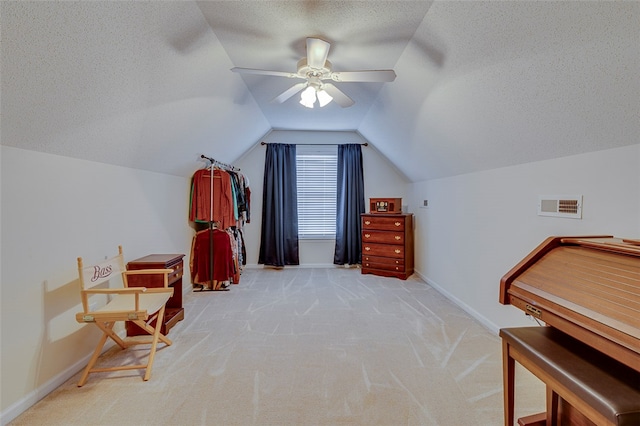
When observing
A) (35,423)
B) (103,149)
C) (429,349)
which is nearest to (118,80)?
(103,149)

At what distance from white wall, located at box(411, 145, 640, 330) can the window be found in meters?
1.65

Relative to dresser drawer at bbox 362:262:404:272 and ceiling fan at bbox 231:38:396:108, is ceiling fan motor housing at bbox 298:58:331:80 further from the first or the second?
dresser drawer at bbox 362:262:404:272

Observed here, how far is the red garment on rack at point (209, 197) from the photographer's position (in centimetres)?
369

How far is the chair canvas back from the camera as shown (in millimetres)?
1869

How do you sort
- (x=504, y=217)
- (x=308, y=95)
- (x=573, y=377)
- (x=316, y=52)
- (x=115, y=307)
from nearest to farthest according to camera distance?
(x=573, y=377)
(x=316, y=52)
(x=115, y=307)
(x=308, y=95)
(x=504, y=217)

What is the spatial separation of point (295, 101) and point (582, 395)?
3.45 metres

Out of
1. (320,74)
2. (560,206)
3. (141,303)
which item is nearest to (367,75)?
(320,74)

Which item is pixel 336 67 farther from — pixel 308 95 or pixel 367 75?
pixel 367 75

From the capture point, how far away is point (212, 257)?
12.2ft

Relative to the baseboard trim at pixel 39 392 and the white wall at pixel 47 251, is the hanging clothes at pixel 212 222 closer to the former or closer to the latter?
the white wall at pixel 47 251

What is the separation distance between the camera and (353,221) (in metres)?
4.86

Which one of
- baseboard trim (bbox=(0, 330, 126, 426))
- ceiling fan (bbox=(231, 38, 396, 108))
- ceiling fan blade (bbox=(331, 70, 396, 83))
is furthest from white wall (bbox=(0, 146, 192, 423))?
ceiling fan blade (bbox=(331, 70, 396, 83))

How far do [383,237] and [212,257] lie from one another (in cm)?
257

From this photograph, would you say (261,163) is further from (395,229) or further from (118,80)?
(118,80)
